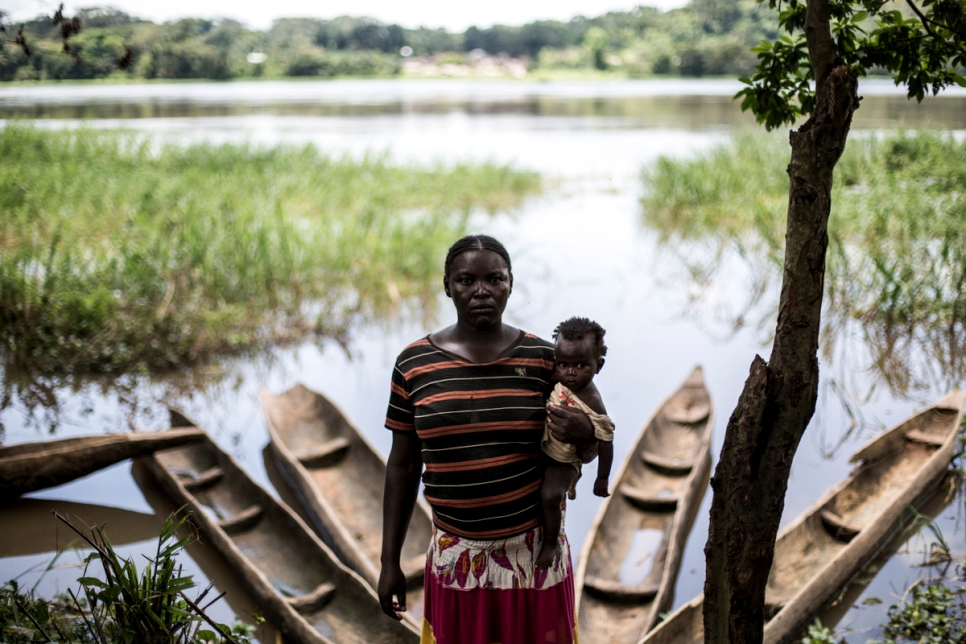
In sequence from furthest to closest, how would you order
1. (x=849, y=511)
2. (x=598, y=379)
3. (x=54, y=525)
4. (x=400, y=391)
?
1. (x=598, y=379)
2. (x=54, y=525)
3. (x=849, y=511)
4. (x=400, y=391)

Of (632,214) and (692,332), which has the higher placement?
(632,214)

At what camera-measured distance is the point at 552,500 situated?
1551mm

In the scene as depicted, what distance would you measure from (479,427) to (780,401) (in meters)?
0.62

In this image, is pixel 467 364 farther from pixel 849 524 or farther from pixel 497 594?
pixel 849 524

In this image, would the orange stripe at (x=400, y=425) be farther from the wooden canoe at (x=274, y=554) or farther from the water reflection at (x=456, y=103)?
the water reflection at (x=456, y=103)

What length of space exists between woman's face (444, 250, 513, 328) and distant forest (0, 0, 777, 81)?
1.33 metres

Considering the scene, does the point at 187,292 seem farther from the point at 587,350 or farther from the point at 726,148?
the point at 726,148

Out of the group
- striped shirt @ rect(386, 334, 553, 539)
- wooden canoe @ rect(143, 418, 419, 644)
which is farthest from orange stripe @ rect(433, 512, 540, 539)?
wooden canoe @ rect(143, 418, 419, 644)

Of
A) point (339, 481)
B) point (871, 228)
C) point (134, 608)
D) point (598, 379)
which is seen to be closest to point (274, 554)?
point (339, 481)

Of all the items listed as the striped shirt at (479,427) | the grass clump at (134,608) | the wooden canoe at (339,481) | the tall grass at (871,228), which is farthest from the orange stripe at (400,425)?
the tall grass at (871,228)

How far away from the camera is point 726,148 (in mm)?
9633

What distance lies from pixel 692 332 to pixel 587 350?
4766 millimetres

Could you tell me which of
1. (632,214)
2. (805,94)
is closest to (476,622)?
(805,94)

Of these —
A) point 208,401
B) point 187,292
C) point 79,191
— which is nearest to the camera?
point 208,401
